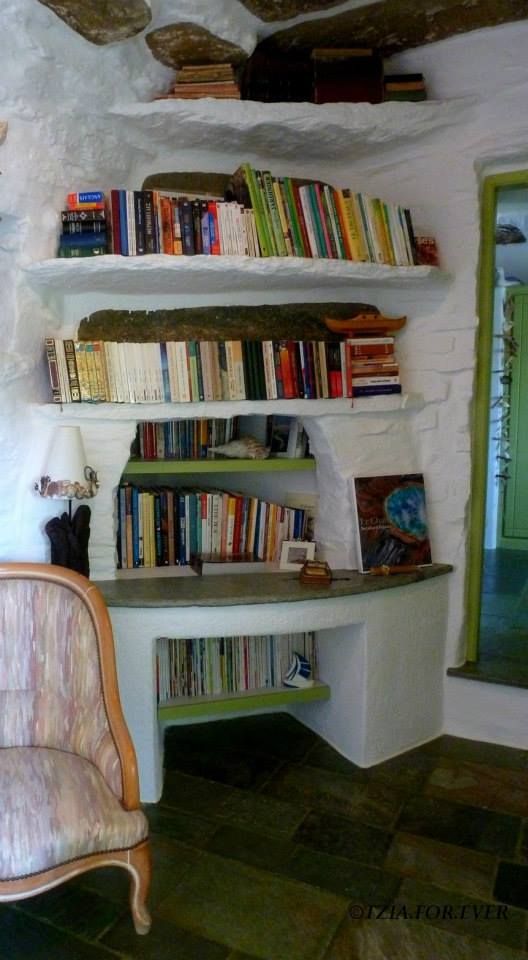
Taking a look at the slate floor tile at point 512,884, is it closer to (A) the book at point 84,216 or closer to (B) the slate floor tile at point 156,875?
(B) the slate floor tile at point 156,875

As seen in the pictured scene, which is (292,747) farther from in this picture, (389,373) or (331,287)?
(331,287)

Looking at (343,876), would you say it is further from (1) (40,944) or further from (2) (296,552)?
(2) (296,552)

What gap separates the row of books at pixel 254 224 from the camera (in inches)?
86.7

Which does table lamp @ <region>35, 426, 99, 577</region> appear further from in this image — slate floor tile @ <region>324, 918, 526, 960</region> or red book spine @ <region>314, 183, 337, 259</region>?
slate floor tile @ <region>324, 918, 526, 960</region>

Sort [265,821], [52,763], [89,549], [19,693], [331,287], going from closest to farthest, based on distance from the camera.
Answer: [52,763], [19,693], [265,821], [89,549], [331,287]

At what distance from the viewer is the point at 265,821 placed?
214 centimetres

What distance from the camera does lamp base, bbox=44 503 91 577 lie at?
7.11ft

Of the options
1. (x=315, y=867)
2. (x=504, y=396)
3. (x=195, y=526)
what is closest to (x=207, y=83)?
(x=195, y=526)

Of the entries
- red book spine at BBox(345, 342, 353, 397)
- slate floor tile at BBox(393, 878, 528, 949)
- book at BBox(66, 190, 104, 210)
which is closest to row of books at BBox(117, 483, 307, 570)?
red book spine at BBox(345, 342, 353, 397)

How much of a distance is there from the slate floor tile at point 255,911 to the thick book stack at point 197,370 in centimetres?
140

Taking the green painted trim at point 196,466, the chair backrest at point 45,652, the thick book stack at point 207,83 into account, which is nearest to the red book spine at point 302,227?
the thick book stack at point 207,83

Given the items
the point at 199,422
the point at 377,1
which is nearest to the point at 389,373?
the point at 199,422

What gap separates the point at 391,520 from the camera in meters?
2.52

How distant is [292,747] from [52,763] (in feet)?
3.49
